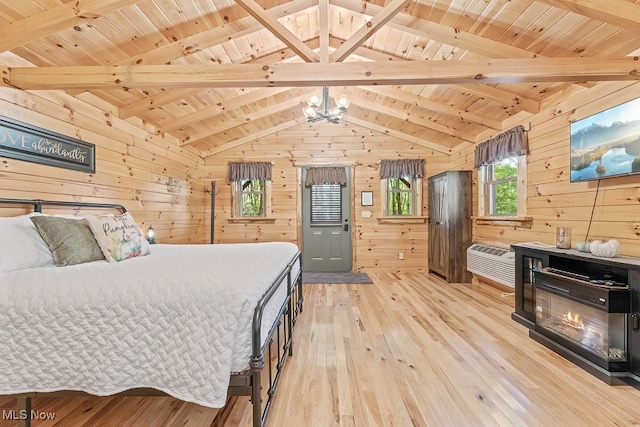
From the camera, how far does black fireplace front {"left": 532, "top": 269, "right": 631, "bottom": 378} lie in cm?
191

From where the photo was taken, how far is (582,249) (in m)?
2.36

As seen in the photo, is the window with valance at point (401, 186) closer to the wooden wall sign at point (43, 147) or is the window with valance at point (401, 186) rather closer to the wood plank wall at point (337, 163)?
the wood plank wall at point (337, 163)

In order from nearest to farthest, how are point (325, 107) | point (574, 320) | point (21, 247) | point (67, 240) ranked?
point (21, 247)
point (67, 240)
point (574, 320)
point (325, 107)

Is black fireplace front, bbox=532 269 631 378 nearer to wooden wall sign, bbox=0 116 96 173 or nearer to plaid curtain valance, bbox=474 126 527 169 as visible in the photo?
plaid curtain valance, bbox=474 126 527 169

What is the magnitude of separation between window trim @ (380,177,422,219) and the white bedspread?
15.2ft

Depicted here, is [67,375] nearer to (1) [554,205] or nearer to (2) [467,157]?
(1) [554,205]

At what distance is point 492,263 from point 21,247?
15.5ft

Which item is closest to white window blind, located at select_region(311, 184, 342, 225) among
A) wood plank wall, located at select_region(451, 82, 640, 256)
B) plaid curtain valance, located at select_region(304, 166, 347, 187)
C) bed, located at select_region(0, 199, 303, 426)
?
plaid curtain valance, located at select_region(304, 166, 347, 187)

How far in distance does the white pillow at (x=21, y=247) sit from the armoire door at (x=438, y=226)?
192 inches

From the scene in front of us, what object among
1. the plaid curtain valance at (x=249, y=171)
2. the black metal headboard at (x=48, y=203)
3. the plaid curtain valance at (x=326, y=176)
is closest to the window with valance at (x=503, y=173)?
the plaid curtain valance at (x=326, y=176)

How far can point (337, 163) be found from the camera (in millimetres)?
5727

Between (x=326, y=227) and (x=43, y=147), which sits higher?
(x=43, y=147)

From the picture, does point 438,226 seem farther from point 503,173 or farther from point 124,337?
point 124,337

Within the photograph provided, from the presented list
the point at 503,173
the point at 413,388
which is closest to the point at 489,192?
the point at 503,173
